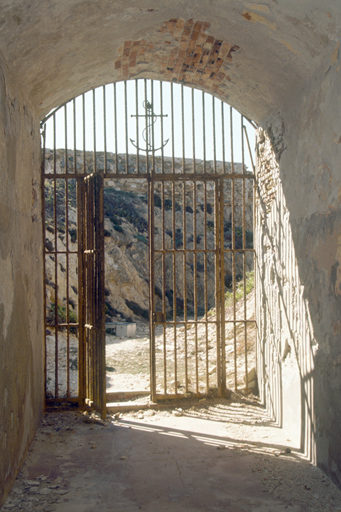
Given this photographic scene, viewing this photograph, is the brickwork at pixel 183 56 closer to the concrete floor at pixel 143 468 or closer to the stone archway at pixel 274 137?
the stone archway at pixel 274 137

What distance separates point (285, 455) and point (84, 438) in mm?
2049

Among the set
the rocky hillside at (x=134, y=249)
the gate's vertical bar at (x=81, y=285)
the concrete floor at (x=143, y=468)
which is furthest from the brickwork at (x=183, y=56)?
the rocky hillside at (x=134, y=249)

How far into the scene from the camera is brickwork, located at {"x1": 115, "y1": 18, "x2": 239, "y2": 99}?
14.1 ft

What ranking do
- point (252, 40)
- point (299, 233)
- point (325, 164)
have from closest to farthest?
1. point (325, 164)
2. point (252, 40)
3. point (299, 233)

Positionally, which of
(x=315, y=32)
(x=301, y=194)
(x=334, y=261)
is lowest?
(x=334, y=261)

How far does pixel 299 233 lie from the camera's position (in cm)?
427

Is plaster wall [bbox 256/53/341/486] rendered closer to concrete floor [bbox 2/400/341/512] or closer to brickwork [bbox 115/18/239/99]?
concrete floor [bbox 2/400/341/512]

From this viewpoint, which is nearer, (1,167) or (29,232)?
(1,167)

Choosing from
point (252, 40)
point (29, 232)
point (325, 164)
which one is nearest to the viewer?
point (325, 164)

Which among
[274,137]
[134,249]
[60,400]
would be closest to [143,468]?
[60,400]

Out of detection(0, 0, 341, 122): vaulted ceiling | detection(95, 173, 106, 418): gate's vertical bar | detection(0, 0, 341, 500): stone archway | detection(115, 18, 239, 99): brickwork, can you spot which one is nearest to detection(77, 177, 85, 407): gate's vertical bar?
detection(95, 173, 106, 418): gate's vertical bar

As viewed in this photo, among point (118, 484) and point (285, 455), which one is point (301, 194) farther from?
point (118, 484)

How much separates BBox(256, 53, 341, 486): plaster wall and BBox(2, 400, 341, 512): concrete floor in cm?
50

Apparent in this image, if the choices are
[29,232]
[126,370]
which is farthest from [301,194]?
[126,370]
